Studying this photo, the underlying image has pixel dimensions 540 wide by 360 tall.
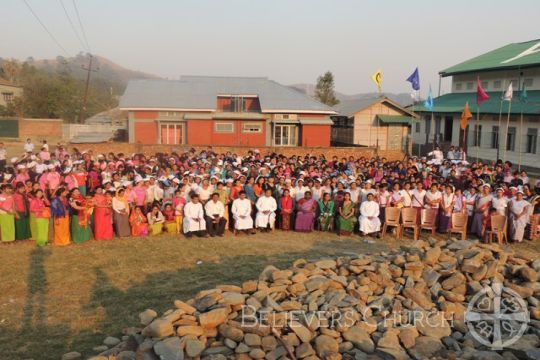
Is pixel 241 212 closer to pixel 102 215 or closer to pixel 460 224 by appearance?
pixel 102 215

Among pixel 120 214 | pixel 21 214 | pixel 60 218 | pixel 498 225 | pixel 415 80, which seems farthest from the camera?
pixel 415 80

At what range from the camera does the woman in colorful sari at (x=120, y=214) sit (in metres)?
12.2

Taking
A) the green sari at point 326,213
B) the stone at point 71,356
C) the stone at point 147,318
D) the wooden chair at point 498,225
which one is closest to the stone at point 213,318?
the stone at point 147,318

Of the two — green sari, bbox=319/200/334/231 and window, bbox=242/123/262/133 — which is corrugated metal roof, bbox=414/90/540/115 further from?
green sari, bbox=319/200/334/231

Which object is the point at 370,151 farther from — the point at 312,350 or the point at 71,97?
the point at 71,97

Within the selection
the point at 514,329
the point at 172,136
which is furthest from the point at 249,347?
the point at 172,136

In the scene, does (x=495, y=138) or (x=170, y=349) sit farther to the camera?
(x=495, y=138)

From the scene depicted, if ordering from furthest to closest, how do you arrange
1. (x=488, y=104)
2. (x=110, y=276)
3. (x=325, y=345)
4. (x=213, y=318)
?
(x=488, y=104)
(x=110, y=276)
(x=213, y=318)
(x=325, y=345)

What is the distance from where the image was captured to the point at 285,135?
30703mm

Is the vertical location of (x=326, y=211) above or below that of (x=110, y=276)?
above

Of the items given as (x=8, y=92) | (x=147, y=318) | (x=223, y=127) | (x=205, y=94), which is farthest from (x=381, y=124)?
(x=8, y=92)

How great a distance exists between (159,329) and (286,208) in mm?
7535

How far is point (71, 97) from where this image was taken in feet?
176

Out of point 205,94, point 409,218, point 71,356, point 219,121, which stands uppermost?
point 205,94
